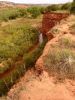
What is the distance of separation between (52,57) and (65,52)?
1.60 feet

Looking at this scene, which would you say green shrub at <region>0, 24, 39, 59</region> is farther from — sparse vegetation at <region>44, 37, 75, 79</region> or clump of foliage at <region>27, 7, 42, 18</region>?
sparse vegetation at <region>44, 37, 75, 79</region>

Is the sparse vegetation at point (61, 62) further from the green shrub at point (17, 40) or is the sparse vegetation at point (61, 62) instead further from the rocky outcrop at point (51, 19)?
the rocky outcrop at point (51, 19)

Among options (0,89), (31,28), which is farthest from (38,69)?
(31,28)

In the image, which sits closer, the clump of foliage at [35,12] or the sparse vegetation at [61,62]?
the sparse vegetation at [61,62]

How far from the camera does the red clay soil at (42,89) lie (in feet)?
28.4

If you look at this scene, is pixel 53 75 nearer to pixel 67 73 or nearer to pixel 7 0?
pixel 67 73

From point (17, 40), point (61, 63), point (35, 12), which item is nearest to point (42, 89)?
point (61, 63)

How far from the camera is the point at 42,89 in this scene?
8984 millimetres

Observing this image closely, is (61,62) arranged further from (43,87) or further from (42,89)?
(42,89)

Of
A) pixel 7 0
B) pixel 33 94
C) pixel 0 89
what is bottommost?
pixel 7 0

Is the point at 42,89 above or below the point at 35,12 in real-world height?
above

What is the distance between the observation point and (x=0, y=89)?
11.2 metres

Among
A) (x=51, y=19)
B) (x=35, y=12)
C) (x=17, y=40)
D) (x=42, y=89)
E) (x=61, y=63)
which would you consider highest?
(x=61, y=63)

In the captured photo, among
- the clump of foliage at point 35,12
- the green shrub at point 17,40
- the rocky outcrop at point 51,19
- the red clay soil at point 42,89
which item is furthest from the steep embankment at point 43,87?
the clump of foliage at point 35,12
